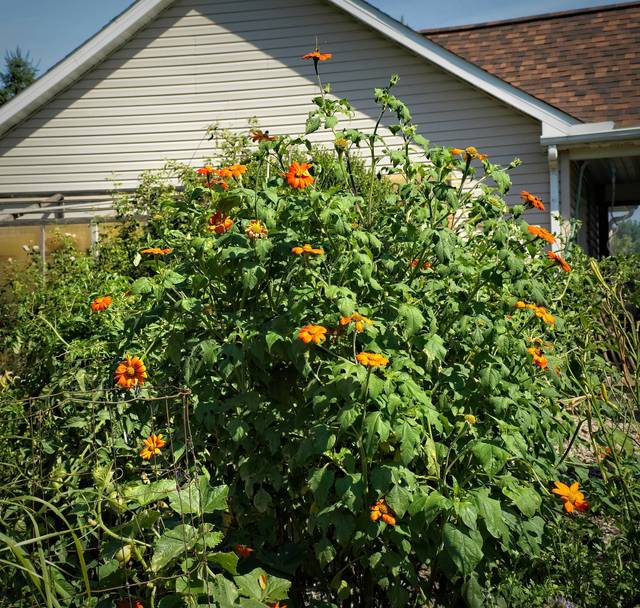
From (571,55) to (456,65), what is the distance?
206 centimetres

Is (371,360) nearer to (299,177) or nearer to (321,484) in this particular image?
(321,484)

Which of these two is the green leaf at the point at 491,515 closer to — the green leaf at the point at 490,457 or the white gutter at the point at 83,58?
the green leaf at the point at 490,457

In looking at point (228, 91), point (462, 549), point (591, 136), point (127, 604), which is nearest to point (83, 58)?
point (228, 91)

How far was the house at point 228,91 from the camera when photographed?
11.0 metres

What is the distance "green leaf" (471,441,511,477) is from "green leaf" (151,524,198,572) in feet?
2.85

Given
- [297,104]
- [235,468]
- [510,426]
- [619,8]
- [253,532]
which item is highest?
[619,8]

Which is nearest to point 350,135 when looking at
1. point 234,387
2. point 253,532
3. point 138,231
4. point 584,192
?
point 234,387

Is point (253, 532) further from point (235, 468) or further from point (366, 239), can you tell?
point (366, 239)

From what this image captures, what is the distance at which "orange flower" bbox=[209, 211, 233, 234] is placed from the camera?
9.91ft

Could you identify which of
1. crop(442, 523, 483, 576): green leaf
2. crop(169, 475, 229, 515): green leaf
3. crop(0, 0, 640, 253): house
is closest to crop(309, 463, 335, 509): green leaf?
crop(169, 475, 229, 515): green leaf

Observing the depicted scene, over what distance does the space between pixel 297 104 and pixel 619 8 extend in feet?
16.5

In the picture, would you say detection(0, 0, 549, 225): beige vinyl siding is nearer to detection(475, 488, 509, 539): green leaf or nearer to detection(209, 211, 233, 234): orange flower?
detection(209, 211, 233, 234): orange flower

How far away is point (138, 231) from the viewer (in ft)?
32.1

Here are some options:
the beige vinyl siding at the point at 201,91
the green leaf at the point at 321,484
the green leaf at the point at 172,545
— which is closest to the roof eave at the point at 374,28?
the beige vinyl siding at the point at 201,91
